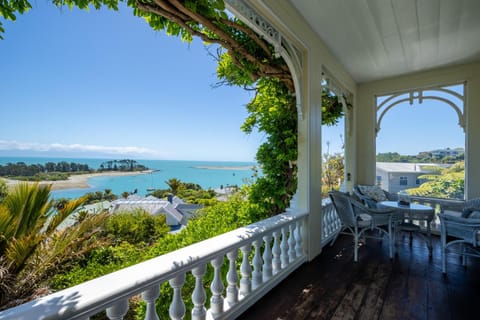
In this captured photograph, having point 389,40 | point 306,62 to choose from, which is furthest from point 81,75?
point 389,40

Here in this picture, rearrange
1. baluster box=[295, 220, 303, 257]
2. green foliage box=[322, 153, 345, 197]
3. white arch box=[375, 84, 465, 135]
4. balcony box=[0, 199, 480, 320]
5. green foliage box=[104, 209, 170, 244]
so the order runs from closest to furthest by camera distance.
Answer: balcony box=[0, 199, 480, 320], baluster box=[295, 220, 303, 257], white arch box=[375, 84, 465, 135], green foliage box=[104, 209, 170, 244], green foliage box=[322, 153, 345, 197]

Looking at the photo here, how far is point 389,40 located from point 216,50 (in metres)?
2.29

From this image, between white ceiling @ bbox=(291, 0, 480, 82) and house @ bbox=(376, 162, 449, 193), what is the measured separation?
184cm

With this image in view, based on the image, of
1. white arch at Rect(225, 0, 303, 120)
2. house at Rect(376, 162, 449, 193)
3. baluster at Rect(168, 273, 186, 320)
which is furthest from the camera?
house at Rect(376, 162, 449, 193)

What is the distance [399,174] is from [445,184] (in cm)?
69

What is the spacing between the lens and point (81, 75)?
25.6 ft

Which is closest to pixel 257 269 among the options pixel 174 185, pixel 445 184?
pixel 445 184

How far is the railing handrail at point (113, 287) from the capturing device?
2.37 feet

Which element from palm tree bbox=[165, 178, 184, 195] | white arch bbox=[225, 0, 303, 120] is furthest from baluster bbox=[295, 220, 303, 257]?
palm tree bbox=[165, 178, 184, 195]

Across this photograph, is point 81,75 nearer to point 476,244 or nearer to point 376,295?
point 376,295

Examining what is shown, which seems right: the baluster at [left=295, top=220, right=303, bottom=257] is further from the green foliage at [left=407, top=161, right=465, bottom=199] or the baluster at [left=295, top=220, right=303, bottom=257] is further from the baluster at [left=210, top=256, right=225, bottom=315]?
the green foliage at [left=407, top=161, right=465, bottom=199]

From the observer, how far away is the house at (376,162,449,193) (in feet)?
13.6

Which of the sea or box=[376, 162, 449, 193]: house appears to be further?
box=[376, 162, 449, 193]: house

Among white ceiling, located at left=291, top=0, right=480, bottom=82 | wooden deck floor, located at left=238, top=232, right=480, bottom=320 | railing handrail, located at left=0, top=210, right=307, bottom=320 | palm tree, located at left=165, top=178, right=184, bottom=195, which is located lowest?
wooden deck floor, located at left=238, top=232, right=480, bottom=320
